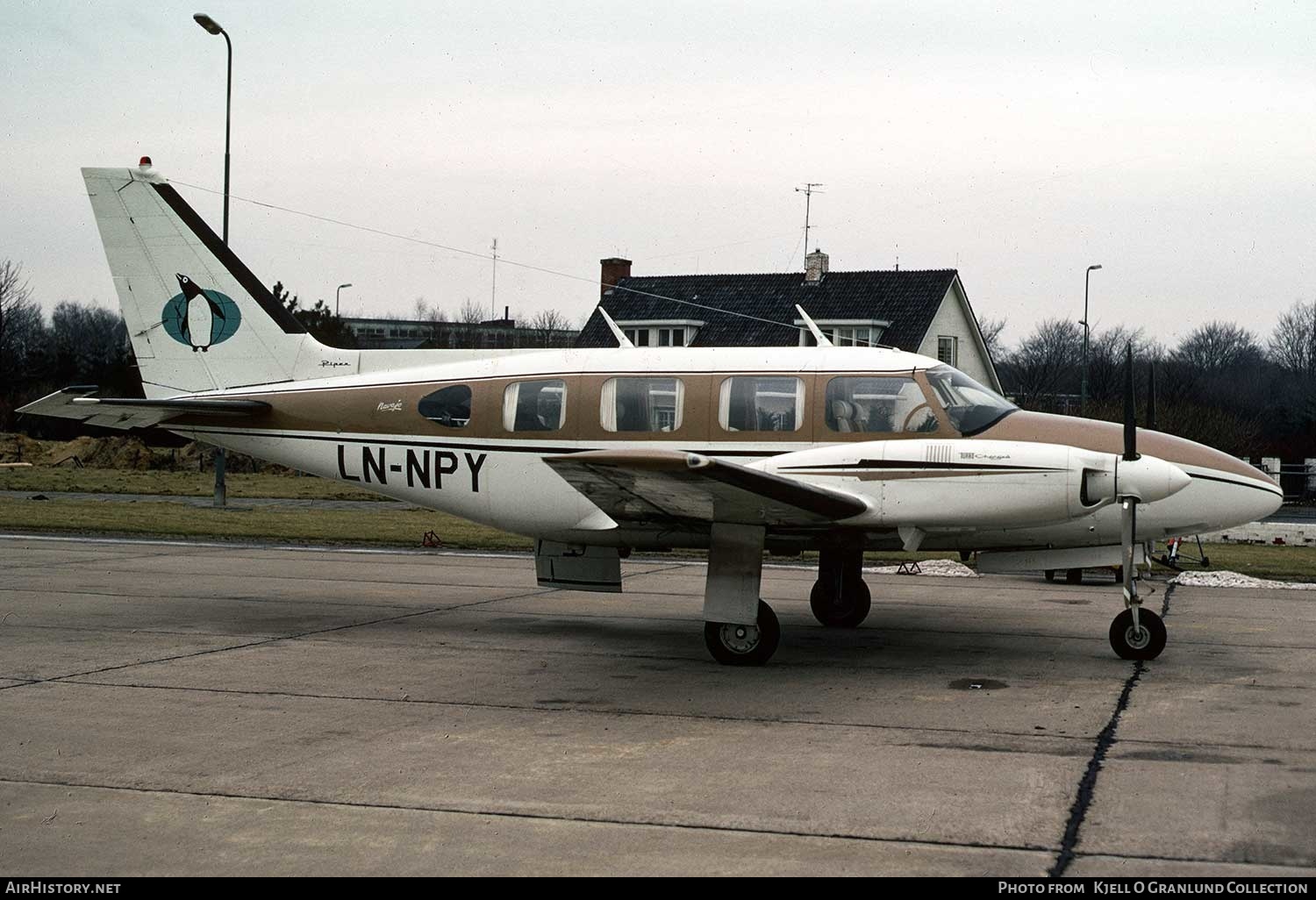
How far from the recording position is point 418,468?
1344cm

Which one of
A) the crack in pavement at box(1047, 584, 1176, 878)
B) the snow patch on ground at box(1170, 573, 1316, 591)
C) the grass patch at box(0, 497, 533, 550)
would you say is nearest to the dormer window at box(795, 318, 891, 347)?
the grass patch at box(0, 497, 533, 550)

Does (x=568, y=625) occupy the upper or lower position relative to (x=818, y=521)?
lower

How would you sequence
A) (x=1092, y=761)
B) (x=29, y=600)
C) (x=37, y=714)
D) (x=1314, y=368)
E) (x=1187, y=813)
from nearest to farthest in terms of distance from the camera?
(x=1187, y=813)
(x=1092, y=761)
(x=37, y=714)
(x=29, y=600)
(x=1314, y=368)

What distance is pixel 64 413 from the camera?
544 inches

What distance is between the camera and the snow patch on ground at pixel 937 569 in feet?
62.8

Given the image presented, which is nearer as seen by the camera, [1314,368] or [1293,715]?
[1293,715]

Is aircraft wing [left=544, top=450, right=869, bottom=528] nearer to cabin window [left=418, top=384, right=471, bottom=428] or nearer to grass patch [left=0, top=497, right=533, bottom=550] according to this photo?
cabin window [left=418, top=384, right=471, bottom=428]

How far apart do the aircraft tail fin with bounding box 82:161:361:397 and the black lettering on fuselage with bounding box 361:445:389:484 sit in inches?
62.7

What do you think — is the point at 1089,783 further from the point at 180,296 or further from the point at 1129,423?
the point at 180,296

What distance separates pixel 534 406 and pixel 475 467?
0.92m

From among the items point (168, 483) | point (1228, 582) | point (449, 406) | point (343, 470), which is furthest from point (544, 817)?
point (168, 483)
